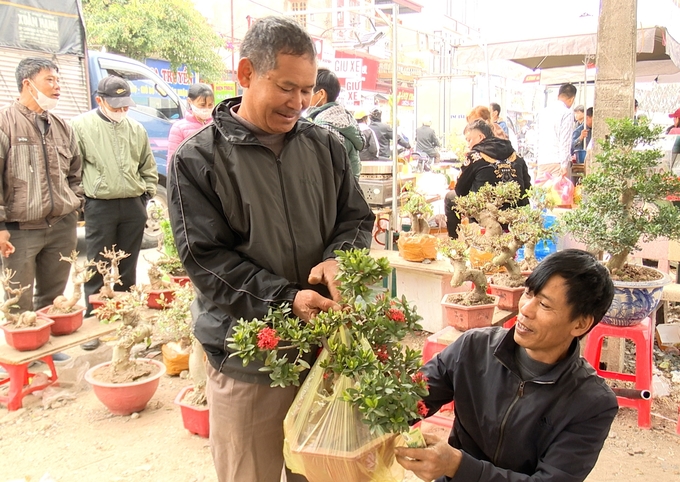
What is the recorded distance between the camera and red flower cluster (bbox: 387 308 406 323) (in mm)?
1500

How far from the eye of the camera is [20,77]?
145 inches

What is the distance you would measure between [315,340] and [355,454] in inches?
11.1

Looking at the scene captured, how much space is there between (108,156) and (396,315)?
3403 mm

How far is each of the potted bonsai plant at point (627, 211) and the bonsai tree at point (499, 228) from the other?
277 mm

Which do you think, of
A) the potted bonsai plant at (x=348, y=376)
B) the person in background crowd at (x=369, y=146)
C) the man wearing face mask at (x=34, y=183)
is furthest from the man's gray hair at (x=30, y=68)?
the person in background crowd at (x=369, y=146)

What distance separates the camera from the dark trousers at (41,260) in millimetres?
3668

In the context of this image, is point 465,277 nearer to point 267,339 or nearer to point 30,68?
point 267,339

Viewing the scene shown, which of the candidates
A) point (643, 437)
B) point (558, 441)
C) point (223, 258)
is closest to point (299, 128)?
point (223, 258)

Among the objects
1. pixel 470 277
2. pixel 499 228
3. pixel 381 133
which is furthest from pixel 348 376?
pixel 381 133

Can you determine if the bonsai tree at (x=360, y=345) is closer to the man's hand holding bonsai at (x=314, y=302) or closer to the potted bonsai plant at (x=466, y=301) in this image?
the man's hand holding bonsai at (x=314, y=302)

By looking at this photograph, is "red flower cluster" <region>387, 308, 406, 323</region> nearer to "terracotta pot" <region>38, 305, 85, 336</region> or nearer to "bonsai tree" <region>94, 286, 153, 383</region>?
"bonsai tree" <region>94, 286, 153, 383</region>

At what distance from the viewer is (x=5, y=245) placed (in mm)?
3531

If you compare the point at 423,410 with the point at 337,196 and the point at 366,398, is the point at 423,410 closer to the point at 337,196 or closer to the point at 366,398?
the point at 366,398

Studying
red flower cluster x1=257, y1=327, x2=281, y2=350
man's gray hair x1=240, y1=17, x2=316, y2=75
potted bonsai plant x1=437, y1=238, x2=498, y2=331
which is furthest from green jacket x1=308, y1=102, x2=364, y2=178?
red flower cluster x1=257, y1=327, x2=281, y2=350
